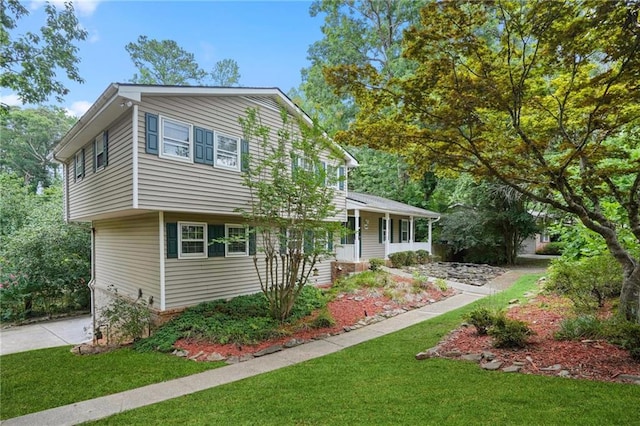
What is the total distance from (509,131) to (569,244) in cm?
709

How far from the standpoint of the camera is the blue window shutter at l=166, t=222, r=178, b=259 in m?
9.27

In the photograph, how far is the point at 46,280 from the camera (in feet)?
43.4

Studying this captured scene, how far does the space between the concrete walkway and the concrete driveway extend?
5.81 meters

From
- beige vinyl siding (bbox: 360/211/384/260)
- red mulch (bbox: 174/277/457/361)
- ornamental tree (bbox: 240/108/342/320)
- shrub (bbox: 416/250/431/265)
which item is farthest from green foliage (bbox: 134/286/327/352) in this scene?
shrub (bbox: 416/250/431/265)

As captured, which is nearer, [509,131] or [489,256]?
[509,131]

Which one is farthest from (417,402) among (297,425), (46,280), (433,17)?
(46,280)

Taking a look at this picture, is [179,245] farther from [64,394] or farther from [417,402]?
[417,402]

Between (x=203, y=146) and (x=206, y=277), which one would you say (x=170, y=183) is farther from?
(x=206, y=277)

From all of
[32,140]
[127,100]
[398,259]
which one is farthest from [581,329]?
[32,140]

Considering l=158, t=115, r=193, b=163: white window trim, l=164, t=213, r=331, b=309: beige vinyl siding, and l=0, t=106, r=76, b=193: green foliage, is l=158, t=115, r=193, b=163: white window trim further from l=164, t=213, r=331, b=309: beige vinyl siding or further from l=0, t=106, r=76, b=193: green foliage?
l=0, t=106, r=76, b=193: green foliage

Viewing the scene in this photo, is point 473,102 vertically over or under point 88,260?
over

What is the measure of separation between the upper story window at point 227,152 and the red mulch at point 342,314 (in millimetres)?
4990

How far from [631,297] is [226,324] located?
823cm

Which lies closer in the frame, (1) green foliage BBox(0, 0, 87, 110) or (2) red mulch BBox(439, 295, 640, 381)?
(2) red mulch BBox(439, 295, 640, 381)
